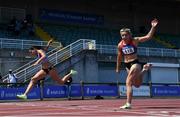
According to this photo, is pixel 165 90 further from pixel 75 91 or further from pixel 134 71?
pixel 134 71

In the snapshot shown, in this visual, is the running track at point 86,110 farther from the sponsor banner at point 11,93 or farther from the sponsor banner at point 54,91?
the sponsor banner at point 54,91

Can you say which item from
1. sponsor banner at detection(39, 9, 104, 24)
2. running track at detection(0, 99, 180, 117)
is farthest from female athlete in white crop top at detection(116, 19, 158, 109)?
sponsor banner at detection(39, 9, 104, 24)

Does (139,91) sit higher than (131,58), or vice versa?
(131,58)

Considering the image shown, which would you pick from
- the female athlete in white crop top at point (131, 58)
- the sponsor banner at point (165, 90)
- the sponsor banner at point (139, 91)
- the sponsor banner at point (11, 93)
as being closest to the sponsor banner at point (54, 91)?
the sponsor banner at point (11, 93)

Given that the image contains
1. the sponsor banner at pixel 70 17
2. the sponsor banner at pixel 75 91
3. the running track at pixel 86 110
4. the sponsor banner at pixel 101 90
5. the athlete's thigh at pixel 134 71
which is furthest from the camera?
the sponsor banner at pixel 70 17

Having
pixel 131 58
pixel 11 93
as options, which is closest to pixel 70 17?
pixel 11 93

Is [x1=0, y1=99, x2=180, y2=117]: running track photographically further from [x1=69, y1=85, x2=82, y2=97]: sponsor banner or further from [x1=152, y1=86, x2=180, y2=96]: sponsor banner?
[x1=152, y1=86, x2=180, y2=96]: sponsor banner

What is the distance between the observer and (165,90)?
3406cm

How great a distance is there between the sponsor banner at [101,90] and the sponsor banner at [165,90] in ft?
9.80

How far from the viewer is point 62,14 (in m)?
47.9

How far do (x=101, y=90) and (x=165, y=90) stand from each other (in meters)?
5.40

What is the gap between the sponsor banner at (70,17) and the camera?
153 feet

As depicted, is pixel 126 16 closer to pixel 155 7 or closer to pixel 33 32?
pixel 155 7

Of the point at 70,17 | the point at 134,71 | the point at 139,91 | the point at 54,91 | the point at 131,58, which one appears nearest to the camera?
the point at 134,71
